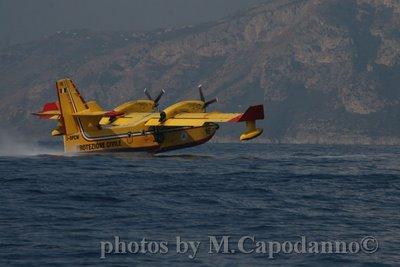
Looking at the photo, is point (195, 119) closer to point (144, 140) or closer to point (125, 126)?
point (144, 140)

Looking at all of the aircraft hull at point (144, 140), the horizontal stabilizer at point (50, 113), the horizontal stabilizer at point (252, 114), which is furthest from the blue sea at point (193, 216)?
the horizontal stabilizer at point (50, 113)

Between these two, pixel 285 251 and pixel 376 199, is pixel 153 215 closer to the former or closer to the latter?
pixel 285 251

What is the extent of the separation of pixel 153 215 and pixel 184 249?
7635mm

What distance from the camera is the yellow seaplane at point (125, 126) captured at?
82938mm

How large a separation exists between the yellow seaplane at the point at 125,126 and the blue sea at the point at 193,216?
63.9 feet

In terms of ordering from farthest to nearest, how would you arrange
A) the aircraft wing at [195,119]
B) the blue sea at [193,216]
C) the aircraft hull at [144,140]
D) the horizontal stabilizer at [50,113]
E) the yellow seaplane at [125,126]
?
the horizontal stabilizer at [50,113] → the aircraft hull at [144,140] → the yellow seaplane at [125,126] → the aircraft wing at [195,119] → the blue sea at [193,216]

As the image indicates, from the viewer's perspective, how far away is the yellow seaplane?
82.9 meters

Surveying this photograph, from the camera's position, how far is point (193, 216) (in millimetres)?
38875

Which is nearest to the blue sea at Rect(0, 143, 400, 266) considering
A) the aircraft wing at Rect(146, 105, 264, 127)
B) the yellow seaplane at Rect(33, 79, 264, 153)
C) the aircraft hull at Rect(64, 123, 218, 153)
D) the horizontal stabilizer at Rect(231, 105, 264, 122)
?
the horizontal stabilizer at Rect(231, 105, 264, 122)

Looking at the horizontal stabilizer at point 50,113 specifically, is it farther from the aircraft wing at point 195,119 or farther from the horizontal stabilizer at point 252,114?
the horizontal stabilizer at point 252,114

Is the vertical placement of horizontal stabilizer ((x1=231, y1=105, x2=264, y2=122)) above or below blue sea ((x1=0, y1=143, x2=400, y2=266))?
above

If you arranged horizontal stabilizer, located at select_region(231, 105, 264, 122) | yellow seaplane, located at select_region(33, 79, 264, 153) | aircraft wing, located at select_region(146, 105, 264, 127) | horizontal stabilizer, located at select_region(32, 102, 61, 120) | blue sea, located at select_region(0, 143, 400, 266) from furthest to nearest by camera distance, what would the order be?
horizontal stabilizer, located at select_region(32, 102, 61, 120), yellow seaplane, located at select_region(33, 79, 264, 153), aircraft wing, located at select_region(146, 105, 264, 127), horizontal stabilizer, located at select_region(231, 105, 264, 122), blue sea, located at select_region(0, 143, 400, 266)

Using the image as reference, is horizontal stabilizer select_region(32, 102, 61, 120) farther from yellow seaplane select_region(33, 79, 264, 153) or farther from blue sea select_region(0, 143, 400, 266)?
blue sea select_region(0, 143, 400, 266)

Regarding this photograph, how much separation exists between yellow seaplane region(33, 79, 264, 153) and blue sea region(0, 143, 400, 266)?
19.5 m
